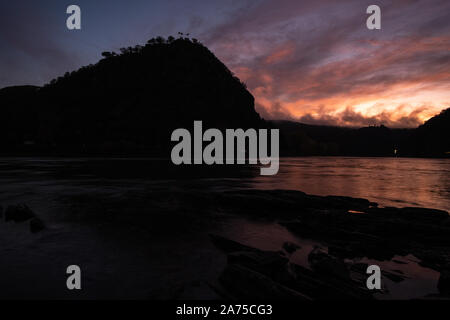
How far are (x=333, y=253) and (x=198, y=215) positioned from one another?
9466 millimetres

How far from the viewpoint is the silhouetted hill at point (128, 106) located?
481 feet

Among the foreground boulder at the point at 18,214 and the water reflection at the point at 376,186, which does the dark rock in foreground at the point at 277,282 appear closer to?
the foreground boulder at the point at 18,214

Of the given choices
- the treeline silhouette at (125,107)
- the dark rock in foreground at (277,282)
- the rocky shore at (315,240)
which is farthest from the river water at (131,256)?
the treeline silhouette at (125,107)

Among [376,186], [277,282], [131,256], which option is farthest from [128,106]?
[277,282]

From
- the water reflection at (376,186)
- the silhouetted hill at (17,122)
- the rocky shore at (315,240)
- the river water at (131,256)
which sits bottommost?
the water reflection at (376,186)

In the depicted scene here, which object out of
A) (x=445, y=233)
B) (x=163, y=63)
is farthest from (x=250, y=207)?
(x=163, y=63)

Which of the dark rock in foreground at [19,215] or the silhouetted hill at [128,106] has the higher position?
the silhouetted hill at [128,106]

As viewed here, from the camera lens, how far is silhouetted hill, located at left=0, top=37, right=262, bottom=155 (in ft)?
481

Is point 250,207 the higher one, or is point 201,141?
point 201,141

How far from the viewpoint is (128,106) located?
17025 cm

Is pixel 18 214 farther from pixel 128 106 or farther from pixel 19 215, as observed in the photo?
pixel 128 106

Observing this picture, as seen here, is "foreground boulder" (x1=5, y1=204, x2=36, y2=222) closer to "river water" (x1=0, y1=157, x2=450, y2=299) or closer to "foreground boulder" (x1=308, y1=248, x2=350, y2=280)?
"river water" (x1=0, y1=157, x2=450, y2=299)

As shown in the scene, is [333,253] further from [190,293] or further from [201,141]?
[201,141]

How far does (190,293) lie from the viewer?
7.70 metres
